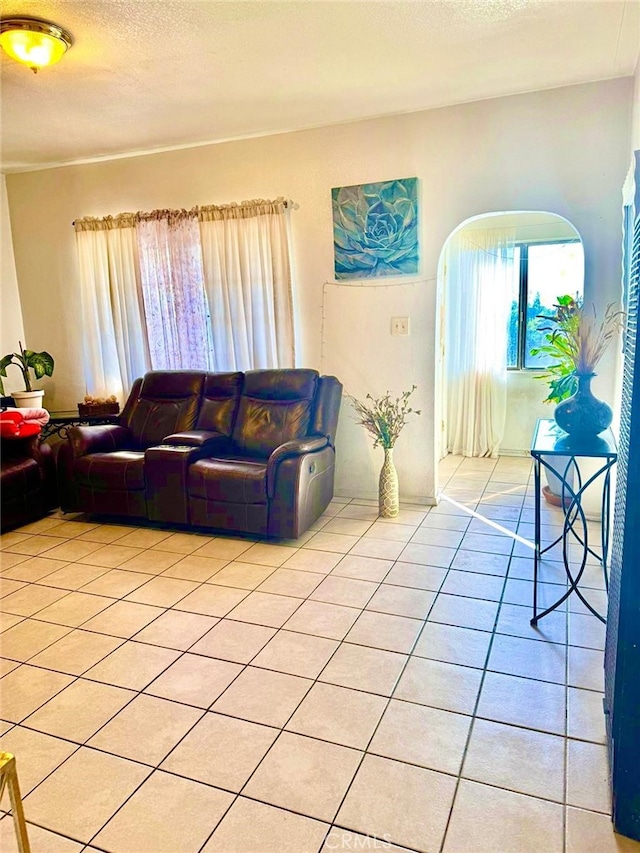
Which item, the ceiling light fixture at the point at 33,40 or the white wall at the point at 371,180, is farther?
the white wall at the point at 371,180

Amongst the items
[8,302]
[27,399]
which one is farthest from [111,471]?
[8,302]

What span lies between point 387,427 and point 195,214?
7.39 feet

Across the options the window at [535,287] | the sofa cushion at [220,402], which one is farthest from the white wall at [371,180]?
the window at [535,287]

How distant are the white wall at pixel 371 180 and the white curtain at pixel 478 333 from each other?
1.41m

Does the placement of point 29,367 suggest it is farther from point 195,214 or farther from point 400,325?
point 400,325

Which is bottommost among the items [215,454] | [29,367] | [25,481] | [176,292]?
[25,481]

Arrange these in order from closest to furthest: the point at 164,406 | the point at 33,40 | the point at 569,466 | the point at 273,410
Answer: the point at 33,40
the point at 569,466
the point at 273,410
the point at 164,406

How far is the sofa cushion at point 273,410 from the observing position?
3924 millimetres

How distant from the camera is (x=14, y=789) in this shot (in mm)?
1139

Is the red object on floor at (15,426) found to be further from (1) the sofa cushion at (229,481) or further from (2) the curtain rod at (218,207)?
(2) the curtain rod at (218,207)

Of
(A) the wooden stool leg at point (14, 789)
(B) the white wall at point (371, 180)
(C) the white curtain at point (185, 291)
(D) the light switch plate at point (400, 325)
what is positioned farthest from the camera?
(C) the white curtain at point (185, 291)

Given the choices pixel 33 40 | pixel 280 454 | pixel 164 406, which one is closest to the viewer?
pixel 33 40

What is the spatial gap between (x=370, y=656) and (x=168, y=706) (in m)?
0.79

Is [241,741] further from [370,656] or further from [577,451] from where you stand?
[577,451]
